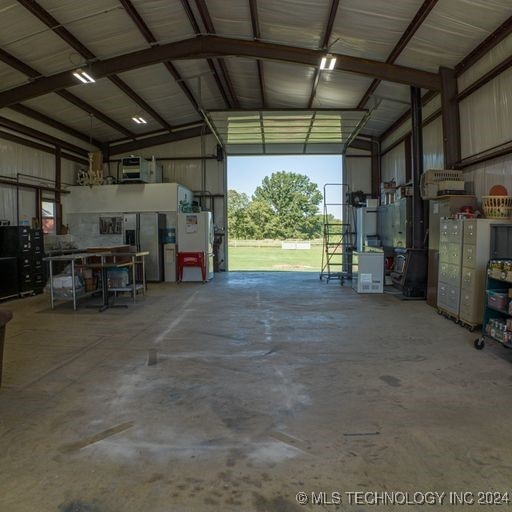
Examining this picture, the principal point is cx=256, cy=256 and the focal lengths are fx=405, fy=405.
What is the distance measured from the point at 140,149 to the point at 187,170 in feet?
5.60

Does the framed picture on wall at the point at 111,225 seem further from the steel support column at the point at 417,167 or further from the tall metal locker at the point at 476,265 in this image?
the tall metal locker at the point at 476,265

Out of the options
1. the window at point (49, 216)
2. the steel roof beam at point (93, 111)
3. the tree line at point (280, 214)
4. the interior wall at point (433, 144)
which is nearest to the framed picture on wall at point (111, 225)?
the window at point (49, 216)

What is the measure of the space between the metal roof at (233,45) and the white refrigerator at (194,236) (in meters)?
3.19

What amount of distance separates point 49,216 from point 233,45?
6.63m

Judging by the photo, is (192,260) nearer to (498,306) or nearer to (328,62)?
(328,62)

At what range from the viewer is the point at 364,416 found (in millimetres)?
2857

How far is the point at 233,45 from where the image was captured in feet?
24.2

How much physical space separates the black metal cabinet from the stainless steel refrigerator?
7.94 ft

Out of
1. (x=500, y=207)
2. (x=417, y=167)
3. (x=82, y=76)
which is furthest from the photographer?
(x=417, y=167)

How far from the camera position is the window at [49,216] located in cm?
1044

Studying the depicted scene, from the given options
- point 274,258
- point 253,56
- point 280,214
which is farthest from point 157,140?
point 280,214

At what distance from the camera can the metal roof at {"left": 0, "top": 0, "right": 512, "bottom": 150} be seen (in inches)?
232

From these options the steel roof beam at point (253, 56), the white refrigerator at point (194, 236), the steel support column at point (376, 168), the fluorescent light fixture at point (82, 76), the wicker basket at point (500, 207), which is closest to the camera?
the wicker basket at point (500, 207)

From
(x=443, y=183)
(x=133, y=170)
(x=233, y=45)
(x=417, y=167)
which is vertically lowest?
(x=443, y=183)
